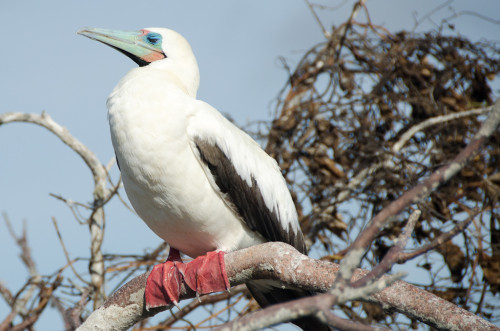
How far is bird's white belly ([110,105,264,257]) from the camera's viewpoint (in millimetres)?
4066

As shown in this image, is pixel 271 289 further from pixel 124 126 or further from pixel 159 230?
pixel 124 126

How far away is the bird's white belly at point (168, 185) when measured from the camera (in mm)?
4066

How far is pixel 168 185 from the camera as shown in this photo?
4.09 m

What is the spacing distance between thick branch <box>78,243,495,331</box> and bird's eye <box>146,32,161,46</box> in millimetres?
1846

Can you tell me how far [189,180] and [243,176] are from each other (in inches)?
19.3

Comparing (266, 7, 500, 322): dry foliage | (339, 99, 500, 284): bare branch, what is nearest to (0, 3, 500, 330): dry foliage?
(266, 7, 500, 322): dry foliage

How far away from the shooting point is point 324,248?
6.82 meters

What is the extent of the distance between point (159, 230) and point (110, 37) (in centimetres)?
164

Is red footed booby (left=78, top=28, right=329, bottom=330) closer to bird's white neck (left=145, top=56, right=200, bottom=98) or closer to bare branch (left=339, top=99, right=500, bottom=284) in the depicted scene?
bird's white neck (left=145, top=56, right=200, bottom=98)

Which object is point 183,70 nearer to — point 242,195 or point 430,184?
point 242,195

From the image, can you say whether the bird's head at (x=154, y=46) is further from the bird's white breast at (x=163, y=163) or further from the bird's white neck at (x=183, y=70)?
the bird's white breast at (x=163, y=163)

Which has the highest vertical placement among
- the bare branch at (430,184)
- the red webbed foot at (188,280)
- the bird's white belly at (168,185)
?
the bird's white belly at (168,185)

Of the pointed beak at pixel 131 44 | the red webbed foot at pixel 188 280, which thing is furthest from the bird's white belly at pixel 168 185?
the pointed beak at pixel 131 44

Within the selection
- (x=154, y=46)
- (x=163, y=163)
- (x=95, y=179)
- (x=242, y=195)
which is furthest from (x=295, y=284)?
(x=95, y=179)
